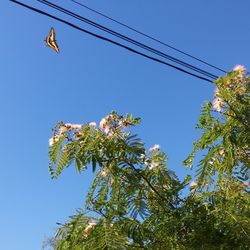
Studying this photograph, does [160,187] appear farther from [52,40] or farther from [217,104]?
[52,40]

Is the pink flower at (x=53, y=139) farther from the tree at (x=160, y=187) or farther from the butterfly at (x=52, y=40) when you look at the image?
the butterfly at (x=52, y=40)

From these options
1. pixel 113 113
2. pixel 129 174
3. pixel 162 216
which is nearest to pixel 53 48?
pixel 113 113

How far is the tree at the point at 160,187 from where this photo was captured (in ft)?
8.98

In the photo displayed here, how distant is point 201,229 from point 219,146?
603 millimetres

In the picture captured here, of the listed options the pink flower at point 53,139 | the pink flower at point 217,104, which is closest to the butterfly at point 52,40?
the pink flower at point 53,139

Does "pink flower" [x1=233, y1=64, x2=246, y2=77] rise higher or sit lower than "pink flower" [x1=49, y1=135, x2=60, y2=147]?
higher

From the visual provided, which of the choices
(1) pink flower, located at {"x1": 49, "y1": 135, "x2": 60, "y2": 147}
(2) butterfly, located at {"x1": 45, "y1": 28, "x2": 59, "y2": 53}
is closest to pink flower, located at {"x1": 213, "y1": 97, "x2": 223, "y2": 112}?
(1) pink flower, located at {"x1": 49, "y1": 135, "x2": 60, "y2": 147}

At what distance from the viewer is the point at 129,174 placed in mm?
2979

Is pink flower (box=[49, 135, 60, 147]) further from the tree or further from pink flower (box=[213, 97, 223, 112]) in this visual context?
pink flower (box=[213, 97, 223, 112])

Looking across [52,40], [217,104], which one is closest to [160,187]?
[217,104]

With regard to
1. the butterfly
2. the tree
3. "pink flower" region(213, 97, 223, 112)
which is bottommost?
the tree

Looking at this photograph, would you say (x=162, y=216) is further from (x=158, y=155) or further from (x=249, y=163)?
(x=249, y=163)

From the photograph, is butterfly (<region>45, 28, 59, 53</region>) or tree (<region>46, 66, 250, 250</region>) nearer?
tree (<region>46, 66, 250, 250</region>)

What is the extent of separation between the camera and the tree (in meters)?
2.74
